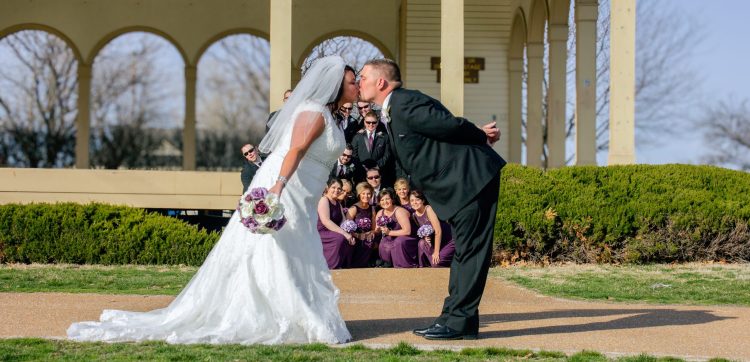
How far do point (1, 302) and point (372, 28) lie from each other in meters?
15.7

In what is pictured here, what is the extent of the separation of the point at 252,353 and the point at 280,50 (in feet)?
32.1

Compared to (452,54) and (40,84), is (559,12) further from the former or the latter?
(40,84)

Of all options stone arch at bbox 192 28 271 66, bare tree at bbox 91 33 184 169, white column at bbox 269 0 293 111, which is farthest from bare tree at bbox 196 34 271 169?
white column at bbox 269 0 293 111

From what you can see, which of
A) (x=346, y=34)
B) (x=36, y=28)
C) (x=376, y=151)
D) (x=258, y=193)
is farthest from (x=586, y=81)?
(x=36, y=28)

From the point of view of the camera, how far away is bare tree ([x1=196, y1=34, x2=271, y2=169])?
141ft

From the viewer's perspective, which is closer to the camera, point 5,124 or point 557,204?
point 557,204

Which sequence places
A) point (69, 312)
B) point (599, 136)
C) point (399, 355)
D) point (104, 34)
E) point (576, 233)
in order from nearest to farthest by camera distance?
point (399, 355) → point (69, 312) → point (576, 233) → point (104, 34) → point (599, 136)

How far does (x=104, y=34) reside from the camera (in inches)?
928

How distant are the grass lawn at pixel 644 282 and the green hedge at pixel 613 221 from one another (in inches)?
16.4

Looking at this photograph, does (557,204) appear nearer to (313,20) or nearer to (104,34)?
(313,20)

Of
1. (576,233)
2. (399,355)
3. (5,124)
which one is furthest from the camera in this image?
(5,124)

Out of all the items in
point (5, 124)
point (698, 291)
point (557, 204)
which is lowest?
point (698, 291)

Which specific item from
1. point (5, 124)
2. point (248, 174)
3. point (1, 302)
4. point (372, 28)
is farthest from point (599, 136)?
point (1, 302)

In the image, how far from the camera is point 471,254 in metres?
6.86
